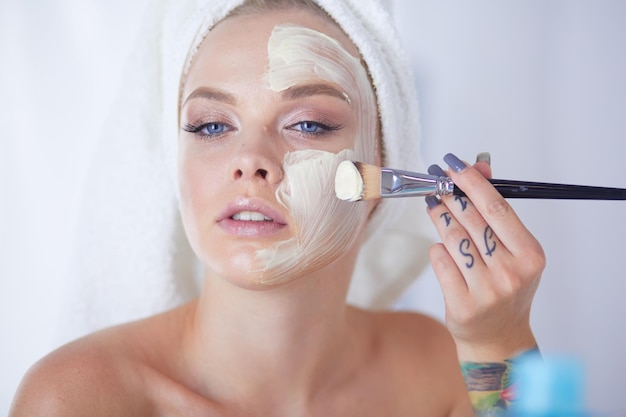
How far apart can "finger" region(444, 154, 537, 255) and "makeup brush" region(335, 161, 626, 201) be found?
22mm

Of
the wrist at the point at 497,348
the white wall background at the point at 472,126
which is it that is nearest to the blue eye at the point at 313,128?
the wrist at the point at 497,348

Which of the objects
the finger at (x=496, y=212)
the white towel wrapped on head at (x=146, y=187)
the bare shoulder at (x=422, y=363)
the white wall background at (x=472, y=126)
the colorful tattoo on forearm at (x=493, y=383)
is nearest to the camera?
the finger at (x=496, y=212)

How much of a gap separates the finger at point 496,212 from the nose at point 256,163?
0.88 feet

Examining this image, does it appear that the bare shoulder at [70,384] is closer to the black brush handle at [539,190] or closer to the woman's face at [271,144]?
the woman's face at [271,144]

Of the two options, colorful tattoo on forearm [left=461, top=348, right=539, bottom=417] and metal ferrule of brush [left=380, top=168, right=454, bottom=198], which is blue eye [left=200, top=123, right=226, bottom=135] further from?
colorful tattoo on forearm [left=461, top=348, right=539, bottom=417]

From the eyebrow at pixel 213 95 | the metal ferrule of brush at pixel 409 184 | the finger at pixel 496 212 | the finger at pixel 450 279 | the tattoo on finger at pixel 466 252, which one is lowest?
the finger at pixel 450 279

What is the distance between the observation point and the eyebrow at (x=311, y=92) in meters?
0.99

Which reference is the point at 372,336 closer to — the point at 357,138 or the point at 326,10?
the point at 357,138

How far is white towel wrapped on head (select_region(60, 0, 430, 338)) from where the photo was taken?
3.91 feet

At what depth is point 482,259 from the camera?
0.89m

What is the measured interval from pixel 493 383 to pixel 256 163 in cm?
49

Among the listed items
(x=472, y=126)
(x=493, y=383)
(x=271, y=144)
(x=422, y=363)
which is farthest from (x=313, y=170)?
(x=472, y=126)

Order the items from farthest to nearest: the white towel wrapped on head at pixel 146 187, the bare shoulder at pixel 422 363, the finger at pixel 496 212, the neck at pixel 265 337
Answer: the bare shoulder at pixel 422 363, the white towel wrapped on head at pixel 146 187, the neck at pixel 265 337, the finger at pixel 496 212

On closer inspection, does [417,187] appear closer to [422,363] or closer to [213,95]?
[213,95]
